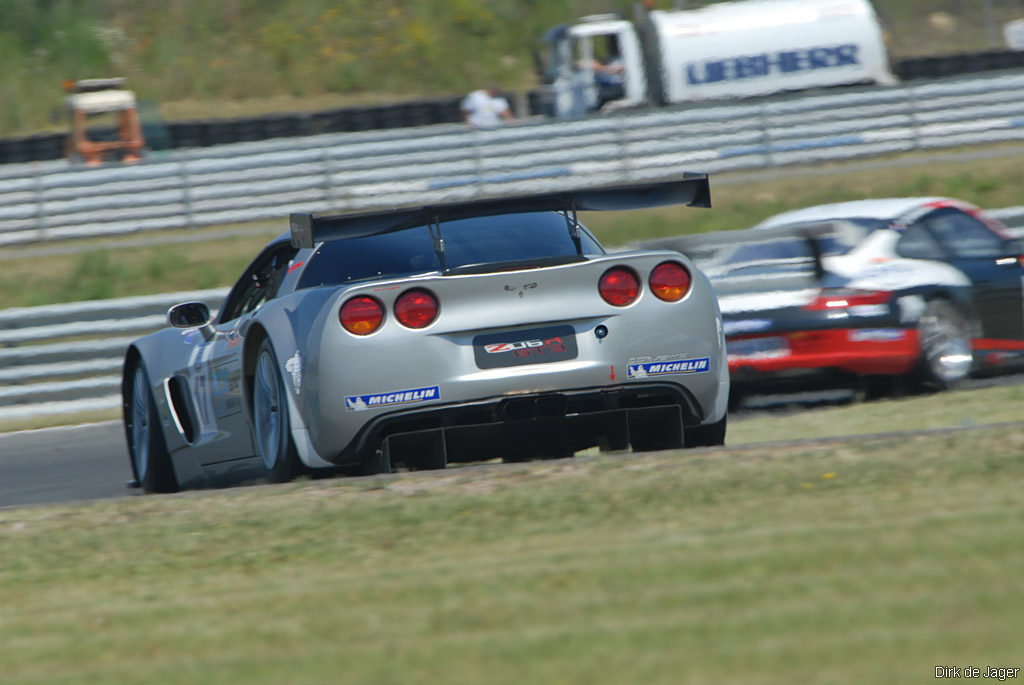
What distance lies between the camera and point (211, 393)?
23.4 feet

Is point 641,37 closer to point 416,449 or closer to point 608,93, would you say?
point 608,93

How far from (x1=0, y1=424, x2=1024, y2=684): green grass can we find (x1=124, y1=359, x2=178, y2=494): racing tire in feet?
5.56

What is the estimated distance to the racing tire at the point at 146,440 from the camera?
7.83 meters

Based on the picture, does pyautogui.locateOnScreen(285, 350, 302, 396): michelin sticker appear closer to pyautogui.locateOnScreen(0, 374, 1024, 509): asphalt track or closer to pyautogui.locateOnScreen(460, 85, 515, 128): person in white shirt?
pyautogui.locateOnScreen(0, 374, 1024, 509): asphalt track

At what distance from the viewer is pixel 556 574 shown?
423 cm

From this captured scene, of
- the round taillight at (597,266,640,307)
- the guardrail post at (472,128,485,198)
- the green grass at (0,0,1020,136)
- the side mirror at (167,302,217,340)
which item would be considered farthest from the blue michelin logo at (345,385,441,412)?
the green grass at (0,0,1020,136)

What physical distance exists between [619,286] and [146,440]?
10.1ft

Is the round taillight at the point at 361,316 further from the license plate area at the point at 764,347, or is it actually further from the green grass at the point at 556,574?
the license plate area at the point at 764,347

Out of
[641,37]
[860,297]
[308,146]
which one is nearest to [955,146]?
[641,37]

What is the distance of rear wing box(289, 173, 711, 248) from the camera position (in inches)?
234

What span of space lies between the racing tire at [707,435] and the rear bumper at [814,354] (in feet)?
8.93

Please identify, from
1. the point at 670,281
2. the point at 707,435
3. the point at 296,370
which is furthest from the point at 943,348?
the point at 296,370

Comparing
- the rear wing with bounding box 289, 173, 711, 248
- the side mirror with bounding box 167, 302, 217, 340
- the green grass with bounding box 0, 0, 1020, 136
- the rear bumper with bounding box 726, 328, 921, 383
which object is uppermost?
the green grass with bounding box 0, 0, 1020, 136

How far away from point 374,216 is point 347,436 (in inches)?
34.5
